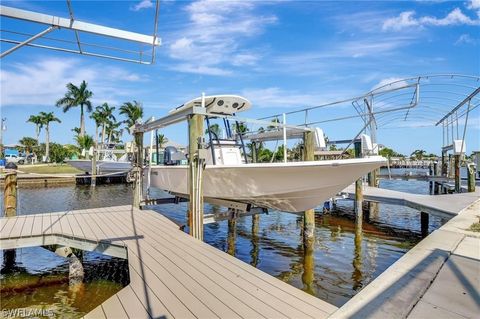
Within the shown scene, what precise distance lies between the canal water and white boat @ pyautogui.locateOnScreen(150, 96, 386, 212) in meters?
1.91

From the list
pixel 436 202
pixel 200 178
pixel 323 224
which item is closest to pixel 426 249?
pixel 200 178

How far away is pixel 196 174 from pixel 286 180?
72.0 inches

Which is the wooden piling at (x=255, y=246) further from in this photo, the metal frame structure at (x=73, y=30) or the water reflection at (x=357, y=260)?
the metal frame structure at (x=73, y=30)

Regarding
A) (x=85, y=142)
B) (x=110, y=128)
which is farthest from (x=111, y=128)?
(x=85, y=142)

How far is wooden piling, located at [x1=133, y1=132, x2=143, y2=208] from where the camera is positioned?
31.6ft

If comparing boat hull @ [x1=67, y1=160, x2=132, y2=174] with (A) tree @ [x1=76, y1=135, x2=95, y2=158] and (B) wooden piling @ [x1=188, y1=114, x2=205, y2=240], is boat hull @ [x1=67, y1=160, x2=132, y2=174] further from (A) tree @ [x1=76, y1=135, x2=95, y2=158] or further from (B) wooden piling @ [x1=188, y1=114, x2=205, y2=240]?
(B) wooden piling @ [x1=188, y1=114, x2=205, y2=240]

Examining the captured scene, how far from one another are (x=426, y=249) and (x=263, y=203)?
3423mm

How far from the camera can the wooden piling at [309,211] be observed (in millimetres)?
8320

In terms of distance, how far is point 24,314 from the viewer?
5.44 metres

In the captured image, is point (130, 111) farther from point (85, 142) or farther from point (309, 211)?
point (309, 211)

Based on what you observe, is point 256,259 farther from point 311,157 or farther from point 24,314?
point 24,314

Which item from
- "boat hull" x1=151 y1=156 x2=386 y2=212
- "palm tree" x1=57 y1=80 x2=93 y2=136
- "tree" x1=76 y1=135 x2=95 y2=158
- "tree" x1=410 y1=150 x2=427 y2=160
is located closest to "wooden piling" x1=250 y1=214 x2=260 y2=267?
"boat hull" x1=151 y1=156 x2=386 y2=212

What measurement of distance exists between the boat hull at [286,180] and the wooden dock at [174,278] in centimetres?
150

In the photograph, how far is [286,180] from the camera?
20.4ft
